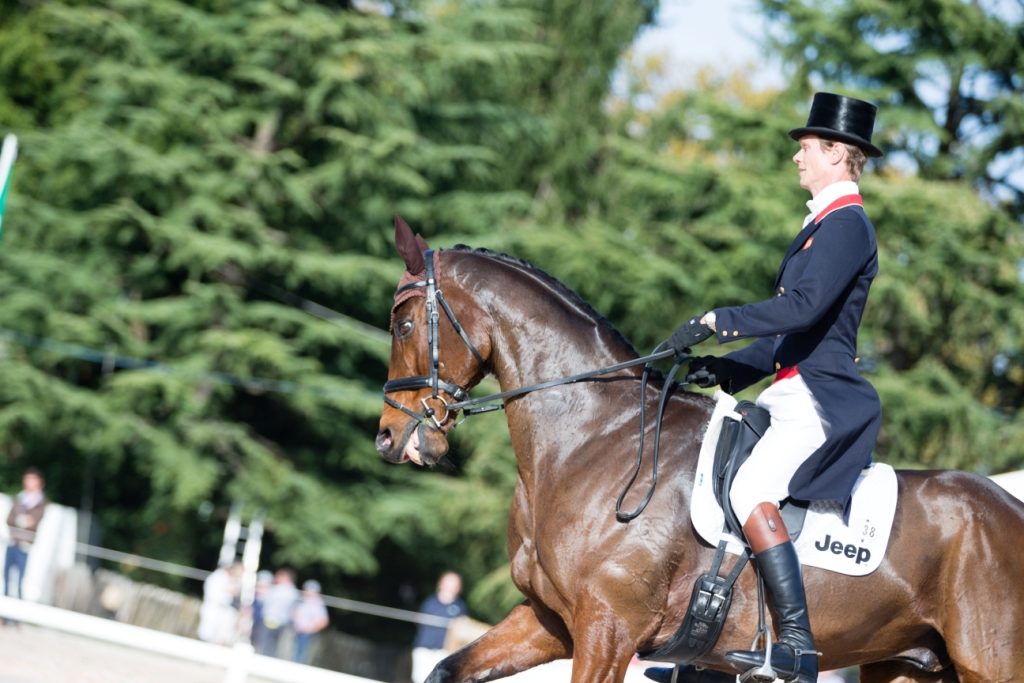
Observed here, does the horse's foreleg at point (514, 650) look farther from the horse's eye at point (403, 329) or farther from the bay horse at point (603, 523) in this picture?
the horse's eye at point (403, 329)

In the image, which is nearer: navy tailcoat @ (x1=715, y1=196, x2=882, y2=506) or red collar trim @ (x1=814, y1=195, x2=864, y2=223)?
navy tailcoat @ (x1=715, y1=196, x2=882, y2=506)

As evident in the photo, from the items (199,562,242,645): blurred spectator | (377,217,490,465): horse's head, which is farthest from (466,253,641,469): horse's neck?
(199,562,242,645): blurred spectator

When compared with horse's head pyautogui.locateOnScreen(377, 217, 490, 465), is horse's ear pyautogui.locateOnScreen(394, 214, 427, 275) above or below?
above

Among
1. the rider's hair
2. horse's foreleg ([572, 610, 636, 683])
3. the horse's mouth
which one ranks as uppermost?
the rider's hair

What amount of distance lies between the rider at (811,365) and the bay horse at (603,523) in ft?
0.80

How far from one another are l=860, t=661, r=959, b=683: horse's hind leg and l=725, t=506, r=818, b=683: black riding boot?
2.99 ft

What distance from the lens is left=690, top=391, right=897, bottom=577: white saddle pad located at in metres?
5.30

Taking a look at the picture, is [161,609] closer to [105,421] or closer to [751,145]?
[105,421]

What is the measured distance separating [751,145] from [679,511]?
15.7m

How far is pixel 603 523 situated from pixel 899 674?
1752 mm

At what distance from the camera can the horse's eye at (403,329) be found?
18.6 feet

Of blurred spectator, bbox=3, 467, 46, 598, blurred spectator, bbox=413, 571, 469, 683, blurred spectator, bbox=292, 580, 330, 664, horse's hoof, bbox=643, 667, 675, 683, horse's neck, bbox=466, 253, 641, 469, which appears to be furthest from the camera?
blurred spectator, bbox=292, 580, 330, 664

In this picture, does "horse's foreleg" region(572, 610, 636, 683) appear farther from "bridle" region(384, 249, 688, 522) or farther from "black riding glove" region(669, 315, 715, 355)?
"black riding glove" region(669, 315, 715, 355)

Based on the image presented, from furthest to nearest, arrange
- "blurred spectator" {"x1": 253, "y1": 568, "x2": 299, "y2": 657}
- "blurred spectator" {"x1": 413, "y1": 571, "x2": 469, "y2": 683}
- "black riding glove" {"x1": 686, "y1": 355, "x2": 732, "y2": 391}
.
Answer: "blurred spectator" {"x1": 253, "y1": 568, "x2": 299, "y2": 657} < "blurred spectator" {"x1": 413, "y1": 571, "x2": 469, "y2": 683} < "black riding glove" {"x1": 686, "y1": 355, "x2": 732, "y2": 391}
